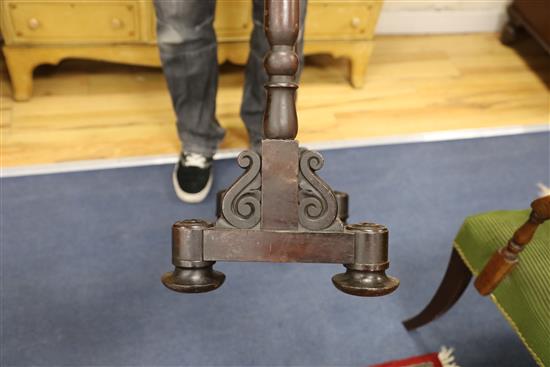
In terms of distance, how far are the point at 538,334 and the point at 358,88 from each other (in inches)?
Answer: 54.6

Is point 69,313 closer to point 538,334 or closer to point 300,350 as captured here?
point 300,350

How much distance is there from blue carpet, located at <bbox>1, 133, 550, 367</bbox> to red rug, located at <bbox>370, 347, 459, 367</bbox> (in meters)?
0.02

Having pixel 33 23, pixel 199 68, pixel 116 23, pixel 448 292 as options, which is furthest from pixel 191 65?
pixel 448 292

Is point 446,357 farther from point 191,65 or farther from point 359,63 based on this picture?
point 359,63

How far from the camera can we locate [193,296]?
5.22ft

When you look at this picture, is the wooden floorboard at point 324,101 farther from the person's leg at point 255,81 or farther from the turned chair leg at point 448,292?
the turned chair leg at point 448,292

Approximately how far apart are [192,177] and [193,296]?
1.20ft

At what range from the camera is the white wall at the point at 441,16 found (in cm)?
262

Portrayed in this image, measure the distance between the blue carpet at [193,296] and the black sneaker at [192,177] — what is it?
0.03 m

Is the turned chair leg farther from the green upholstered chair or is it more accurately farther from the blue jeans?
the blue jeans

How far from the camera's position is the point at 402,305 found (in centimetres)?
162

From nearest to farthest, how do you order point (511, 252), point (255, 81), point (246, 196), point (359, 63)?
point (246, 196), point (511, 252), point (255, 81), point (359, 63)

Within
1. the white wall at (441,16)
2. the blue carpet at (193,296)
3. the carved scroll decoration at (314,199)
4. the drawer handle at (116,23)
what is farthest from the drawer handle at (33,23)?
the carved scroll decoration at (314,199)

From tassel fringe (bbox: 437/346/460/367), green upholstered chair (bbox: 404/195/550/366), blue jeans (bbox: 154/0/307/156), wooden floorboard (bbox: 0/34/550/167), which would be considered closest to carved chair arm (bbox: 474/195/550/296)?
green upholstered chair (bbox: 404/195/550/366)
